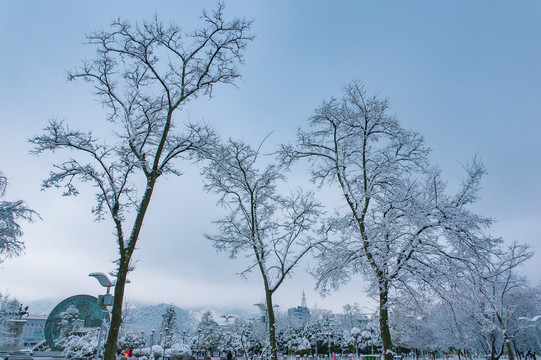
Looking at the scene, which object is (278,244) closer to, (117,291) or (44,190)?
(117,291)

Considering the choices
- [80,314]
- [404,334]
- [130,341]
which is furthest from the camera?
[80,314]

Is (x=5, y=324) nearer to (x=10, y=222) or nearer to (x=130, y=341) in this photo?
(x=130, y=341)

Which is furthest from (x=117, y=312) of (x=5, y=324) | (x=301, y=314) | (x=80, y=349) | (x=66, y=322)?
(x=301, y=314)

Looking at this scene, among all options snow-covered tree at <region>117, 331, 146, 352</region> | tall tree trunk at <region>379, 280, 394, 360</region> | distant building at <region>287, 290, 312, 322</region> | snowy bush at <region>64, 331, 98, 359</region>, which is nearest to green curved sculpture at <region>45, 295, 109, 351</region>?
snow-covered tree at <region>117, 331, 146, 352</region>

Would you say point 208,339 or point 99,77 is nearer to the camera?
point 99,77

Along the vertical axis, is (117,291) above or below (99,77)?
below

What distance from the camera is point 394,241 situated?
9289 millimetres

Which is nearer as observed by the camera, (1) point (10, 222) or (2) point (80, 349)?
(1) point (10, 222)

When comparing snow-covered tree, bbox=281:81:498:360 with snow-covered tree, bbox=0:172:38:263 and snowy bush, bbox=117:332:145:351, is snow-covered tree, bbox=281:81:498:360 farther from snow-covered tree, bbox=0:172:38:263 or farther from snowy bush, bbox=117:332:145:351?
snowy bush, bbox=117:332:145:351

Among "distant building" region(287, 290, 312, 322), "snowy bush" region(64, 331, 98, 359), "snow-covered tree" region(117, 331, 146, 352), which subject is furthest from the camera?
"distant building" region(287, 290, 312, 322)

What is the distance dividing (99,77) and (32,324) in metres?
180

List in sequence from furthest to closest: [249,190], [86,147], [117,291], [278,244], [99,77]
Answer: [249,190]
[278,244]
[99,77]
[86,147]
[117,291]

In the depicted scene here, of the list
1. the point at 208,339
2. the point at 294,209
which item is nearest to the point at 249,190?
the point at 294,209

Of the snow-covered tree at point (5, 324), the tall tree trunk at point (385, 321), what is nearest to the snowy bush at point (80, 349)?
the snow-covered tree at point (5, 324)
